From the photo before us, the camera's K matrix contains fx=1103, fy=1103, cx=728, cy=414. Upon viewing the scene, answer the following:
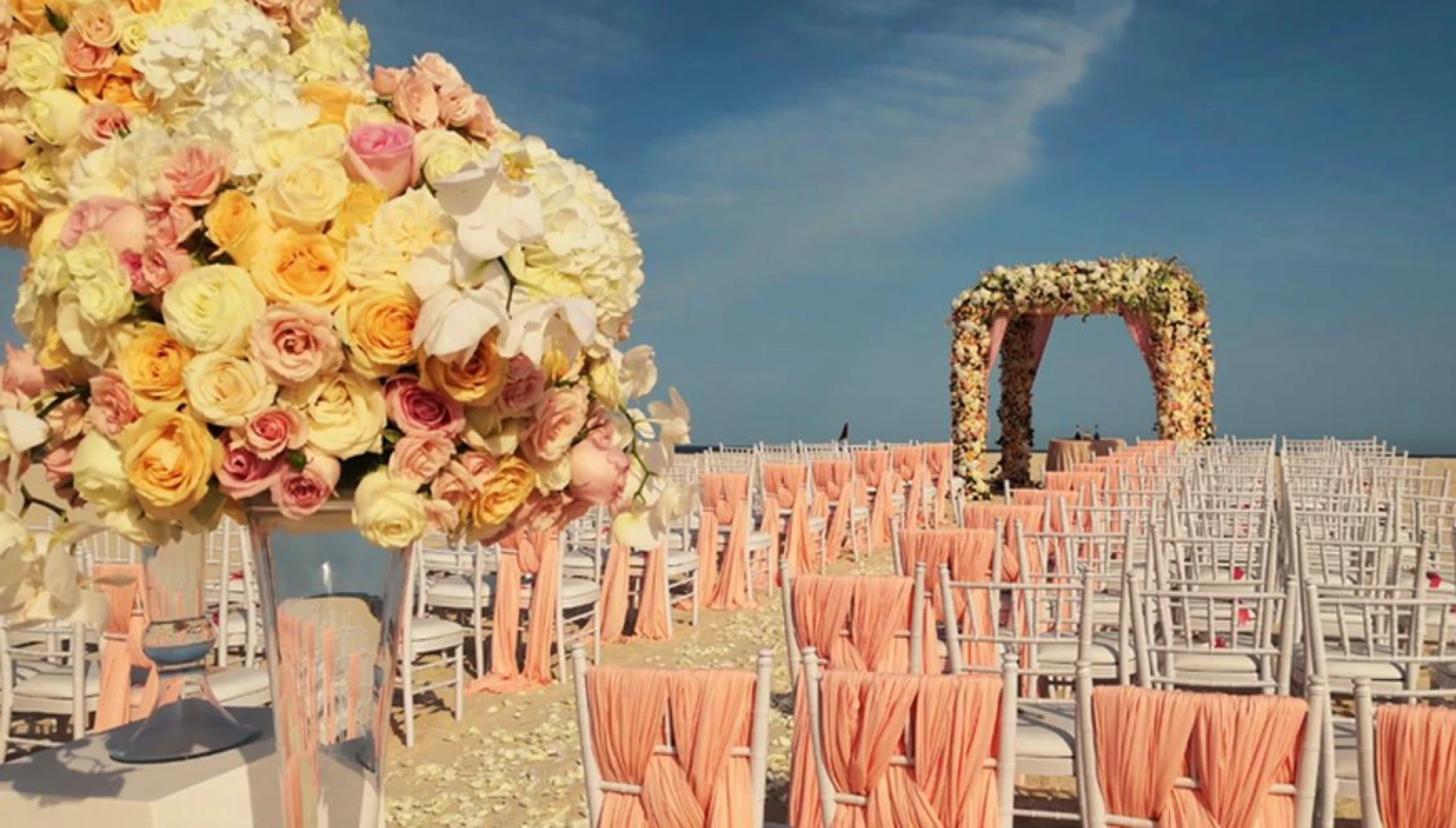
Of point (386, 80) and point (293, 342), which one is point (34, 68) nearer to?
point (386, 80)

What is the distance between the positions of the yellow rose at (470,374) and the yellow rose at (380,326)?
0.9 inches

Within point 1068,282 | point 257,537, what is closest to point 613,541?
point 257,537

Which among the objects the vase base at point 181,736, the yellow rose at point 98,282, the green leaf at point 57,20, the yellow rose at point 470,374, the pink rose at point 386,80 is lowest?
the vase base at point 181,736

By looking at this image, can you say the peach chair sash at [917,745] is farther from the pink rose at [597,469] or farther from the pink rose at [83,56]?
the pink rose at [83,56]

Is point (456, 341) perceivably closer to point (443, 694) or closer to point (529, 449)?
point (529, 449)

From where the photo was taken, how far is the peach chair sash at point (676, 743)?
1.88 meters

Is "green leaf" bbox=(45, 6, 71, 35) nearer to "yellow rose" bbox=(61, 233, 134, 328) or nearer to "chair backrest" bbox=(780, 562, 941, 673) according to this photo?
"yellow rose" bbox=(61, 233, 134, 328)

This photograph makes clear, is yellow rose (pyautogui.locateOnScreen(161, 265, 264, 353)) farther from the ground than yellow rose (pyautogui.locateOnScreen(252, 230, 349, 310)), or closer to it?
closer to it

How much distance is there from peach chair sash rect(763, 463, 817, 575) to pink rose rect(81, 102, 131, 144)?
22.4 feet

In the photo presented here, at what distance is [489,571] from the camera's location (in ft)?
18.4

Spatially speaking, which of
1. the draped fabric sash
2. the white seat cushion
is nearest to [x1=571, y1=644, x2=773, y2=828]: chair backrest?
the draped fabric sash

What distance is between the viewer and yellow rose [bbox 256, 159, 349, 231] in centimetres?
90

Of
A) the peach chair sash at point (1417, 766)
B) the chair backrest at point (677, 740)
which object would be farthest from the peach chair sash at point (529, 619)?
the peach chair sash at point (1417, 766)

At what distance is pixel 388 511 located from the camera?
2.94 ft
